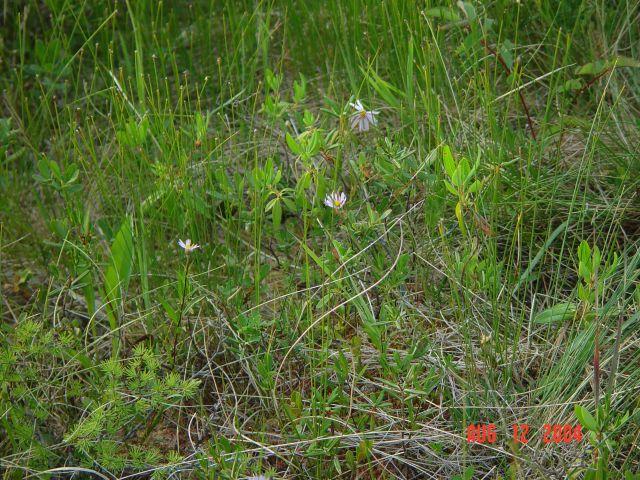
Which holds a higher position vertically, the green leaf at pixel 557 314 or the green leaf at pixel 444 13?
the green leaf at pixel 444 13

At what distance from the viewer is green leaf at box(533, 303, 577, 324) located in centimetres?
166

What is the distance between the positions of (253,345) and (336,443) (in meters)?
0.37

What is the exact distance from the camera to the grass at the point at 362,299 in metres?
1.58

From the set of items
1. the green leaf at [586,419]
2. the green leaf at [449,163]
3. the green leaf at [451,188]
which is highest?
the green leaf at [449,163]

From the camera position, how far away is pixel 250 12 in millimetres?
2832

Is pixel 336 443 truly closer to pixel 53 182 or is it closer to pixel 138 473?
pixel 138 473

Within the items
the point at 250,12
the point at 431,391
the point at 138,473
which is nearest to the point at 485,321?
the point at 431,391

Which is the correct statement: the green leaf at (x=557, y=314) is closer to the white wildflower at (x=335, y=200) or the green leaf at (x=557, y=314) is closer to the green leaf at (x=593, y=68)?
the white wildflower at (x=335, y=200)

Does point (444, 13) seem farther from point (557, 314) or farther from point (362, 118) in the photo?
point (557, 314)
